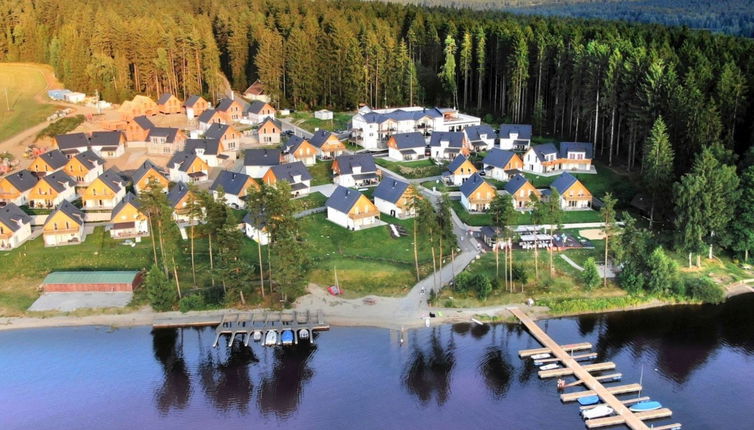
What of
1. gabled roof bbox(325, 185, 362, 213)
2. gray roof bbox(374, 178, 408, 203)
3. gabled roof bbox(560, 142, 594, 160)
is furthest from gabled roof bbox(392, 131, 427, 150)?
gabled roof bbox(325, 185, 362, 213)

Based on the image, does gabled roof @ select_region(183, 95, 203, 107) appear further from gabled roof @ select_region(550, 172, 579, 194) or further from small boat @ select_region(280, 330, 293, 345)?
small boat @ select_region(280, 330, 293, 345)

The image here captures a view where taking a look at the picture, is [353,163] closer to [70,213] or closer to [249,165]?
[249,165]

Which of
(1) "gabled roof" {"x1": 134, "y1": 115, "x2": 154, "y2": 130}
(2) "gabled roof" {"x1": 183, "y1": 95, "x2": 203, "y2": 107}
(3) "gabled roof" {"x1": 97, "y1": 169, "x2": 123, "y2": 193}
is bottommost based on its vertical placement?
(3) "gabled roof" {"x1": 97, "y1": 169, "x2": 123, "y2": 193}

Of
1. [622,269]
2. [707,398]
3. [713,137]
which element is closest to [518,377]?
[707,398]

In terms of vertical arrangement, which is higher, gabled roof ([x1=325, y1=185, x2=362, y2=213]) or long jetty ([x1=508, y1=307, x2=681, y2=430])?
gabled roof ([x1=325, y1=185, x2=362, y2=213])

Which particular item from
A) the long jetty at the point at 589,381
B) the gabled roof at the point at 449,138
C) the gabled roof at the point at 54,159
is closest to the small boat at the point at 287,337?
the long jetty at the point at 589,381

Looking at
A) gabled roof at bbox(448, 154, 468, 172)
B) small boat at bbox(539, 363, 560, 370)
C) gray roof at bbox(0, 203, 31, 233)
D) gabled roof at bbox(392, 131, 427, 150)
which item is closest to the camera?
small boat at bbox(539, 363, 560, 370)

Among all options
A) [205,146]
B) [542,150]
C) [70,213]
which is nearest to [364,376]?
[70,213]
